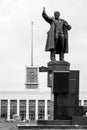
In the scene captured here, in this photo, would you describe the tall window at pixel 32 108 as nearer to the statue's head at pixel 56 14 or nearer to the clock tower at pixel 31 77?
the clock tower at pixel 31 77

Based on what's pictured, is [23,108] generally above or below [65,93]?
above

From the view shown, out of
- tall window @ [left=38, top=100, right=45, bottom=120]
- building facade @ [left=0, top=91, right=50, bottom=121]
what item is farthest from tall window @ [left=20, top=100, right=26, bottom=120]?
tall window @ [left=38, top=100, right=45, bottom=120]

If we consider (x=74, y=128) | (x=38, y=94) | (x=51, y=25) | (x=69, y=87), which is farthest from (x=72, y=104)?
(x=38, y=94)

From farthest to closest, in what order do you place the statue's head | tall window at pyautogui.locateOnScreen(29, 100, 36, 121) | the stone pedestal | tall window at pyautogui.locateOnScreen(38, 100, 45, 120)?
tall window at pyautogui.locateOnScreen(29, 100, 36, 121) < tall window at pyautogui.locateOnScreen(38, 100, 45, 120) < the statue's head < the stone pedestal

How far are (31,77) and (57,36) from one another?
84456 mm

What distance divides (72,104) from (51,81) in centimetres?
148

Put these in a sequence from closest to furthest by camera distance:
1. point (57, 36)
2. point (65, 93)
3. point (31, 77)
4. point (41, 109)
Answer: point (65, 93) → point (57, 36) → point (41, 109) → point (31, 77)

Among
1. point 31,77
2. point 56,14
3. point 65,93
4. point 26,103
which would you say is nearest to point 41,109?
point 26,103

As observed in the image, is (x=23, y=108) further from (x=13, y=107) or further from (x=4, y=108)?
(x=4, y=108)

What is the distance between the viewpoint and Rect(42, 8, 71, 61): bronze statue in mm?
22797

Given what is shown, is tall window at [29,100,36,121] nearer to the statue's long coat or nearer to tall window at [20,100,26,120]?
tall window at [20,100,26,120]

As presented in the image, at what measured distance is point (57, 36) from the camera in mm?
22750

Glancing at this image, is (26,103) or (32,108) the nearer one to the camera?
(32,108)

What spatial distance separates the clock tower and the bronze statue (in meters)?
82.7
